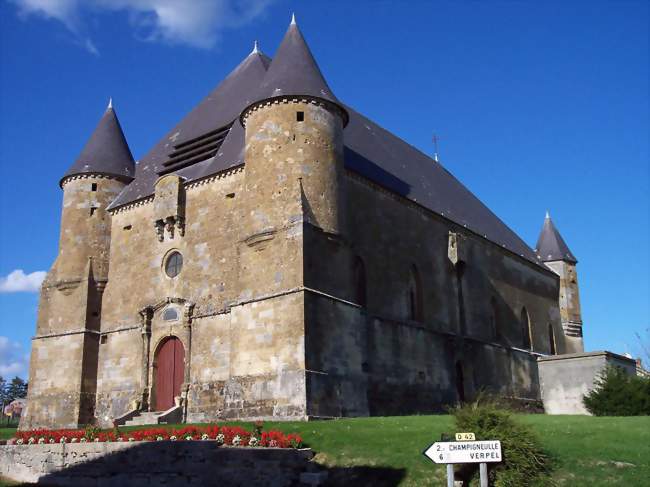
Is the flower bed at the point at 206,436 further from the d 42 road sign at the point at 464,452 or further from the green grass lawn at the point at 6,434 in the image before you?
the green grass lawn at the point at 6,434

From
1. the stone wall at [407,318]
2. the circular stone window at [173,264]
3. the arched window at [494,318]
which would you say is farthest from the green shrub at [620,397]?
the circular stone window at [173,264]

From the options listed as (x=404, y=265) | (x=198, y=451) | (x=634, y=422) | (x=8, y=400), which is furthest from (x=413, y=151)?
(x=8, y=400)

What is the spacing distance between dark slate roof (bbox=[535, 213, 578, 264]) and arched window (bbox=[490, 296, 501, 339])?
991 cm

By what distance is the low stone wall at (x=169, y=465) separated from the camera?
1395 cm

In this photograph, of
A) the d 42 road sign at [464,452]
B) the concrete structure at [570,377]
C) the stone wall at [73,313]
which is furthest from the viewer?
the stone wall at [73,313]

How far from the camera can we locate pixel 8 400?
86.9 metres

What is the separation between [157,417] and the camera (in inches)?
904

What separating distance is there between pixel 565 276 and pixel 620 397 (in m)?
23.5

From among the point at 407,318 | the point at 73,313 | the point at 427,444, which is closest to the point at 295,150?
the point at 407,318

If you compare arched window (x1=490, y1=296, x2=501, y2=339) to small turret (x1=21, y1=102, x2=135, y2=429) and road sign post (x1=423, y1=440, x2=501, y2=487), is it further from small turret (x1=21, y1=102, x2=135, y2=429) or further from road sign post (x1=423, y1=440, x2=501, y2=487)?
road sign post (x1=423, y1=440, x2=501, y2=487)

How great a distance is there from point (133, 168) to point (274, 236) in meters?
10.8

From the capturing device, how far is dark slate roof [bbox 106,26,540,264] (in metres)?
26.4

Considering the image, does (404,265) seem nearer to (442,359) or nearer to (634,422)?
(442,359)

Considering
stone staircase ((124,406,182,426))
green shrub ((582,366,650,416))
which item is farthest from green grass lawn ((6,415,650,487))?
stone staircase ((124,406,182,426))
